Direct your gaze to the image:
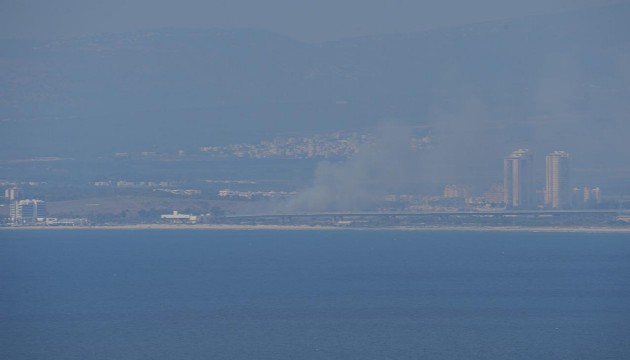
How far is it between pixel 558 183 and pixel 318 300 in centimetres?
3284

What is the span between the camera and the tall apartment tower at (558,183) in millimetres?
65062

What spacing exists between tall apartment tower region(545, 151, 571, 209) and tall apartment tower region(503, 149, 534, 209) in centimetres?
67

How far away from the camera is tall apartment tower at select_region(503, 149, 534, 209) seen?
6544cm

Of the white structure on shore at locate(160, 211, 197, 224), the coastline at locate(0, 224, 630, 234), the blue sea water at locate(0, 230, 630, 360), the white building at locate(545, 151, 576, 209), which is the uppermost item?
the white building at locate(545, 151, 576, 209)

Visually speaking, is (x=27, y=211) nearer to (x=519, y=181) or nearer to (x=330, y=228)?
(x=330, y=228)

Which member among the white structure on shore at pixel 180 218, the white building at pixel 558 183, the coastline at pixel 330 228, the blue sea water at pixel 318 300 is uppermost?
the white building at pixel 558 183

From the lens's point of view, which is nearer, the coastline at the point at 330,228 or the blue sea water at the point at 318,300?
the blue sea water at the point at 318,300

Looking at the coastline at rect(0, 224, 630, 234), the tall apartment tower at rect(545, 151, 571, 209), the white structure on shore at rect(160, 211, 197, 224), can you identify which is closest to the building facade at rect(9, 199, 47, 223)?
the coastline at rect(0, 224, 630, 234)

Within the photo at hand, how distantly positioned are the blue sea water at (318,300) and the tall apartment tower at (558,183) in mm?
9937

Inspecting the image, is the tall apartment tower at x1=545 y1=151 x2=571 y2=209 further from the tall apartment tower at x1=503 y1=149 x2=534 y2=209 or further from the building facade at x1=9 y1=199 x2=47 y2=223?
the building facade at x1=9 y1=199 x2=47 y2=223

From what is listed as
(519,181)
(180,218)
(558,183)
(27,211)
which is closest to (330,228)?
(180,218)

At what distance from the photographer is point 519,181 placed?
66.4 metres

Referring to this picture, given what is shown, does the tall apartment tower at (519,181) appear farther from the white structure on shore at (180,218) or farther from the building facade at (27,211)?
the building facade at (27,211)

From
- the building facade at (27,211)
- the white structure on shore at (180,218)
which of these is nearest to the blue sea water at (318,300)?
the building facade at (27,211)
